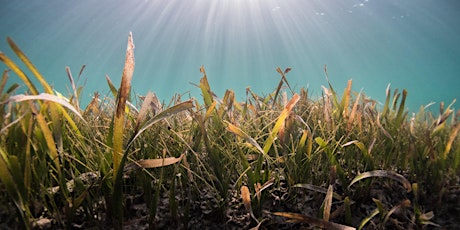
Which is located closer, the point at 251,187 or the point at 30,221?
the point at 30,221

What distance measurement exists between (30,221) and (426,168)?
6.49 ft

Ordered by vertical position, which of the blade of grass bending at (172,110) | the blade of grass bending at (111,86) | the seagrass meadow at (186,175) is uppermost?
the blade of grass bending at (111,86)

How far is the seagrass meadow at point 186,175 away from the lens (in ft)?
3.49

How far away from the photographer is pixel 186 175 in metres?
1.38

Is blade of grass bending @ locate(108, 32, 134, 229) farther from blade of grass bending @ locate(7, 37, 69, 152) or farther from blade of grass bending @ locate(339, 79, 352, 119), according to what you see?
blade of grass bending @ locate(339, 79, 352, 119)

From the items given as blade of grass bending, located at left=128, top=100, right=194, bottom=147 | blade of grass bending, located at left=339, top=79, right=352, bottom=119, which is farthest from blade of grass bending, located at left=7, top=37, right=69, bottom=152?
blade of grass bending, located at left=339, top=79, right=352, bottom=119

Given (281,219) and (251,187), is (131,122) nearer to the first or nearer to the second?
(251,187)

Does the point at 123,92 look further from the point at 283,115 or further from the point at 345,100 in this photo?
the point at 345,100

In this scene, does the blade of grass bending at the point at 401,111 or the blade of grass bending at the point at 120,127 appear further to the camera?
the blade of grass bending at the point at 401,111

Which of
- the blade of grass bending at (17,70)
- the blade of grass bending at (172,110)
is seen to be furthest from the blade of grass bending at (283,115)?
the blade of grass bending at (17,70)

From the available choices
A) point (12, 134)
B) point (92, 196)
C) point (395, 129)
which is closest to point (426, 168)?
point (395, 129)

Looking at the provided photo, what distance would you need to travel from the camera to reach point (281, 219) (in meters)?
1.33

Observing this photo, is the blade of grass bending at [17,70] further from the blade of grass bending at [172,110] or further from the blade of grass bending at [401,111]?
the blade of grass bending at [401,111]

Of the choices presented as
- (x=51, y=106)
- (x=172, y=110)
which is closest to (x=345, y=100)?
(x=172, y=110)
